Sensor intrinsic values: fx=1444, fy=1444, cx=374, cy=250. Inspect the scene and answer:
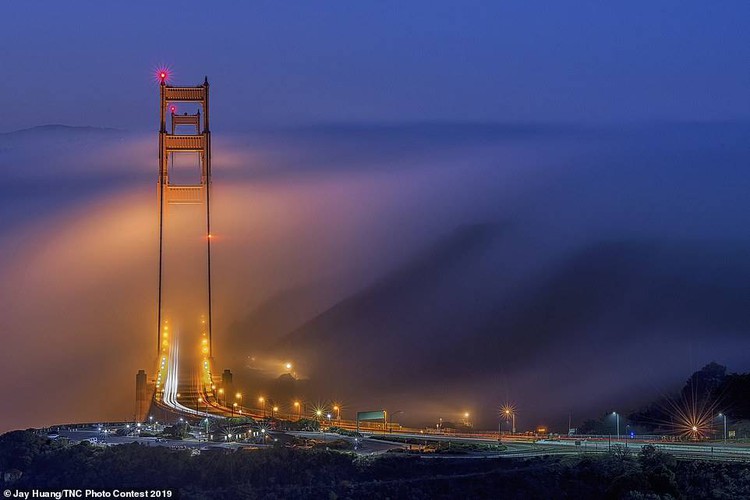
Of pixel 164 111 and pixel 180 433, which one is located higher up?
pixel 164 111

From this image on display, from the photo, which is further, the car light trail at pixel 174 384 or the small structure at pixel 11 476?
the car light trail at pixel 174 384

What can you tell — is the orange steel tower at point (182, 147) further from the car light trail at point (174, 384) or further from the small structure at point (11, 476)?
the small structure at point (11, 476)

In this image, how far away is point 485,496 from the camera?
5628cm

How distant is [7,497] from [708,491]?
27926 millimetres

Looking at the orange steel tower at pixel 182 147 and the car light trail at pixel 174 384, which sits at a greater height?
the orange steel tower at pixel 182 147

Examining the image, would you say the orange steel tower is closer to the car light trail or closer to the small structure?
the car light trail

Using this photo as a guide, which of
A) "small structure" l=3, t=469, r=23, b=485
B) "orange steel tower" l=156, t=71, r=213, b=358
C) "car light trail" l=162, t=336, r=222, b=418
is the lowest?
"small structure" l=3, t=469, r=23, b=485

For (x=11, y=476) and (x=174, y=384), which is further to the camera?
(x=174, y=384)

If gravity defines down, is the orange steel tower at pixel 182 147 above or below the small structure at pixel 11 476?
above

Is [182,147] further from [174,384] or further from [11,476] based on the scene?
[11,476]

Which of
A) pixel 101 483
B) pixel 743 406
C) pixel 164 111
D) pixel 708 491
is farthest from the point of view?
pixel 164 111

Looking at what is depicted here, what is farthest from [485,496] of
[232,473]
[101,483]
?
[101,483]

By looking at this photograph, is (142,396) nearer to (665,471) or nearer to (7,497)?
(7,497)

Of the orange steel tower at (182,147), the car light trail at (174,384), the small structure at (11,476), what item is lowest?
the small structure at (11,476)
